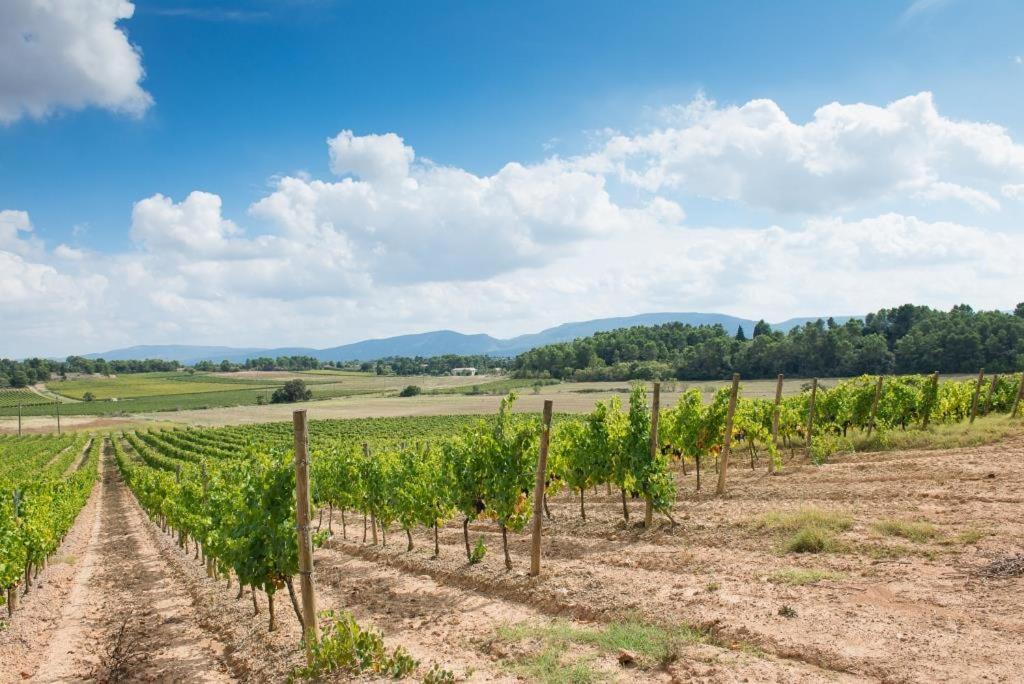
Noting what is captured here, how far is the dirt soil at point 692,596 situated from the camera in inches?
289

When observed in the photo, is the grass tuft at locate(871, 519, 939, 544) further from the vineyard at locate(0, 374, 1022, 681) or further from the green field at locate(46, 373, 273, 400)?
the green field at locate(46, 373, 273, 400)

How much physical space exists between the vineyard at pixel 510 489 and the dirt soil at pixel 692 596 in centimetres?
22

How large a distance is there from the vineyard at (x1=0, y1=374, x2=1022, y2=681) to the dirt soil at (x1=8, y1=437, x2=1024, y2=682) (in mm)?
221

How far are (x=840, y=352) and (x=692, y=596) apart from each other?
9114cm

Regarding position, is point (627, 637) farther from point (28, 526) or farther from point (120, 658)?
point (28, 526)

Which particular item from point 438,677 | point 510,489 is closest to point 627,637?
point 438,677

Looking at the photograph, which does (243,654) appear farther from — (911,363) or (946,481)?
(911,363)

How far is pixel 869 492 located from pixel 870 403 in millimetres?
9756

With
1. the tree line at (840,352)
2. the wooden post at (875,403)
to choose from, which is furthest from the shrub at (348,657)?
the tree line at (840,352)

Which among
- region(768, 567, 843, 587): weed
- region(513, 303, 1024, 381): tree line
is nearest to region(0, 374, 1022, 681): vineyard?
region(768, 567, 843, 587): weed

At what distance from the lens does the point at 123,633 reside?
1181cm

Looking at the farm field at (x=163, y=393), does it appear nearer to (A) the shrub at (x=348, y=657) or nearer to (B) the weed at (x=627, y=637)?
(A) the shrub at (x=348, y=657)

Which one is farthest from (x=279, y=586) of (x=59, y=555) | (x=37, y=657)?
(x=59, y=555)

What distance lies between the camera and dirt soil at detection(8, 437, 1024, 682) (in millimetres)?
7352
